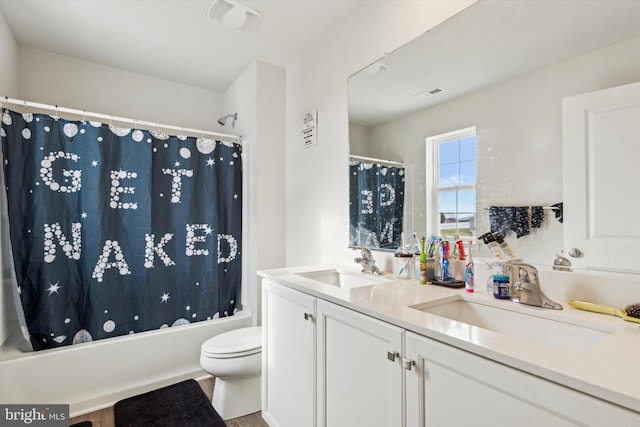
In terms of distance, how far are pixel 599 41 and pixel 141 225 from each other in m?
2.56

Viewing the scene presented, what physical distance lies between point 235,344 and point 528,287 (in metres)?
1.60

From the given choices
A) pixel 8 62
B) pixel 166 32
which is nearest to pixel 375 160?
pixel 166 32

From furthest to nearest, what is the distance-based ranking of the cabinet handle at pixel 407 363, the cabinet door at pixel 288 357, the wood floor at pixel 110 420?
the wood floor at pixel 110 420, the cabinet door at pixel 288 357, the cabinet handle at pixel 407 363

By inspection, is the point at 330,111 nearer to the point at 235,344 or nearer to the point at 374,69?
the point at 374,69

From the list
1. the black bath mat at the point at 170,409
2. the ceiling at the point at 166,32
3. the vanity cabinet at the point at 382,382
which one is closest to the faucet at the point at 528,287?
the vanity cabinet at the point at 382,382

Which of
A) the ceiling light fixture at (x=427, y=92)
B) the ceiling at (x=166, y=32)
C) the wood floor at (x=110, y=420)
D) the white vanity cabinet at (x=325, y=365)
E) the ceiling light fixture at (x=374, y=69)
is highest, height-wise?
the ceiling at (x=166, y=32)

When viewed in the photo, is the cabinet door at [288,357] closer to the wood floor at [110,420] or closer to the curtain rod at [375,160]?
the wood floor at [110,420]

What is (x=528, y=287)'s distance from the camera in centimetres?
105

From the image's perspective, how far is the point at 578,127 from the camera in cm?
105

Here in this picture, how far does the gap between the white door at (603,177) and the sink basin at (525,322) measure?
25 centimetres

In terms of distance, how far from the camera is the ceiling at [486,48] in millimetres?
1030

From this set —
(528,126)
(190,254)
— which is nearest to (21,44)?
(190,254)

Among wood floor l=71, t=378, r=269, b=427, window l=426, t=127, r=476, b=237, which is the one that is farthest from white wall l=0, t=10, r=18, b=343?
window l=426, t=127, r=476, b=237

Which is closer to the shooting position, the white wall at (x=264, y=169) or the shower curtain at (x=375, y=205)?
the shower curtain at (x=375, y=205)
